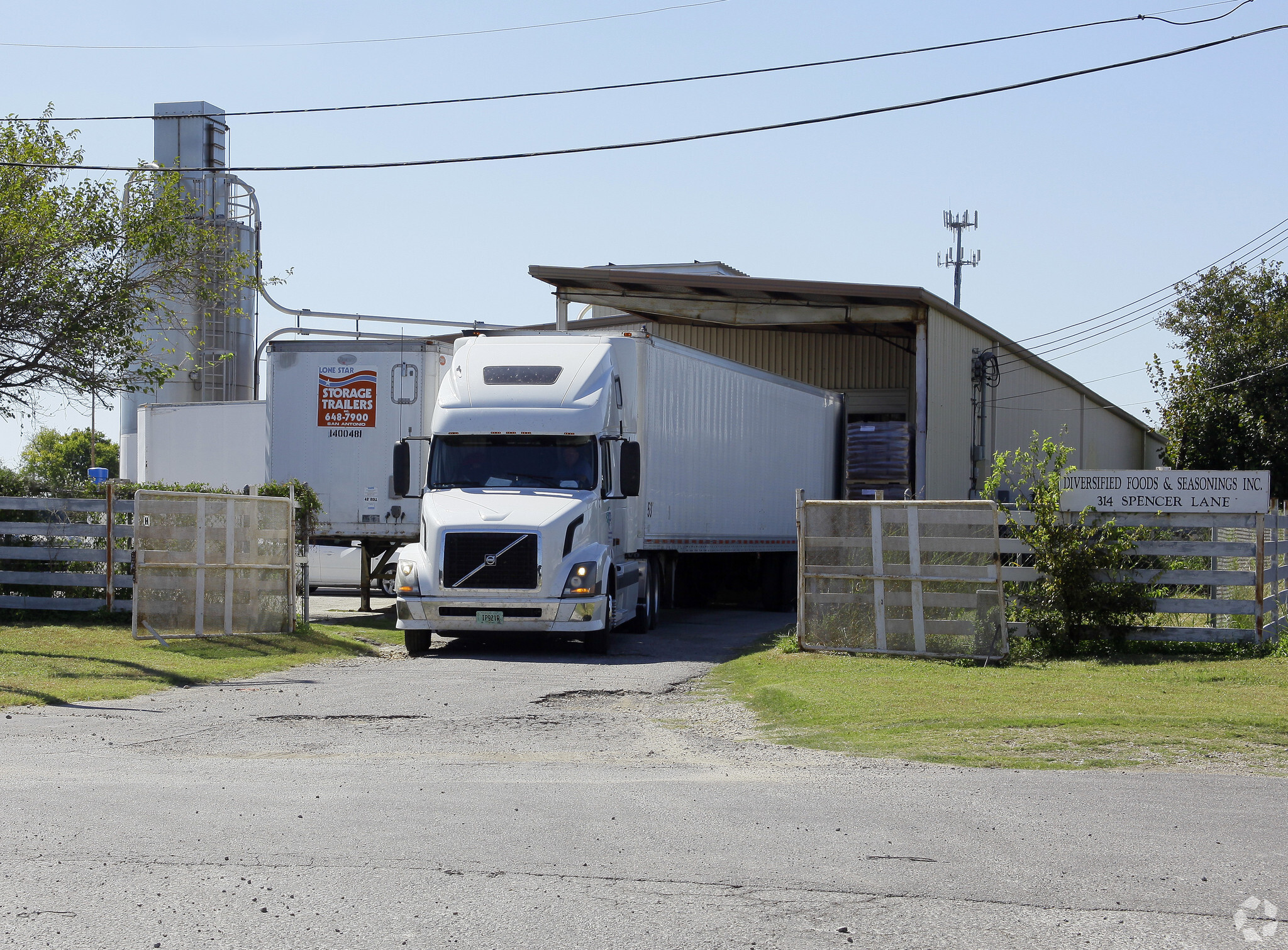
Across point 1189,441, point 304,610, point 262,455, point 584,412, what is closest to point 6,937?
point 584,412

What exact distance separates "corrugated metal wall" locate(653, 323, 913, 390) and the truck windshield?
59.4 feet

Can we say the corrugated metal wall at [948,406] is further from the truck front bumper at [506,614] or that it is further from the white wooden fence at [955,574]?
the truck front bumper at [506,614]

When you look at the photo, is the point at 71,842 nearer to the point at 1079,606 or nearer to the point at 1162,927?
the point at 1162,927

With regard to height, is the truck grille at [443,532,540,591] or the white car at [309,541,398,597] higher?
the truck grille at [443,532,540,591]

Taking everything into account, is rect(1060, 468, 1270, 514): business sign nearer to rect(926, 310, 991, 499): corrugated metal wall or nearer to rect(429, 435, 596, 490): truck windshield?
rect(429, 435, 596, 490): truck windshield

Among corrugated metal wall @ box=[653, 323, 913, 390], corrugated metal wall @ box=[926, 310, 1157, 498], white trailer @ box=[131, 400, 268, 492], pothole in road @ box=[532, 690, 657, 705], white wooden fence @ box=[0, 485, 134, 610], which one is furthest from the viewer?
corrugated metal wall @ box=[653, 323, 913, 390]

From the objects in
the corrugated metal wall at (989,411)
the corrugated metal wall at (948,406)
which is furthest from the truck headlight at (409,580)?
the corrugated metal wall at (948,406)

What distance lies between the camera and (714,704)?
1249 cm

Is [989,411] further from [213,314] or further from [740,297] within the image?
[213,314]

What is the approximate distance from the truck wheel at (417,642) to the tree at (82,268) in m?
7.33

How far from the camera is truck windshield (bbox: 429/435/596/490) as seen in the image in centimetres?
1725
